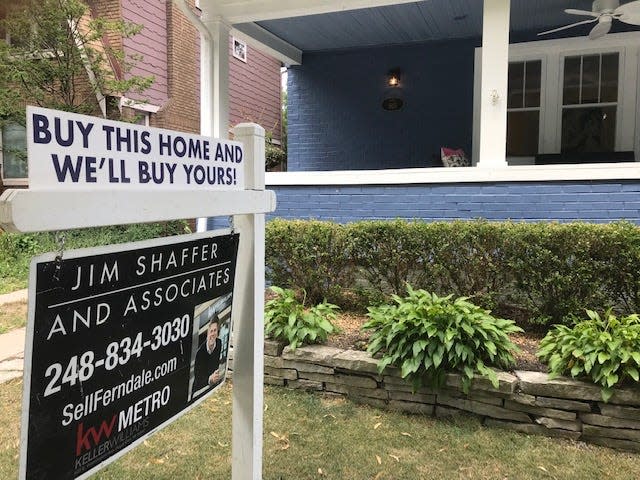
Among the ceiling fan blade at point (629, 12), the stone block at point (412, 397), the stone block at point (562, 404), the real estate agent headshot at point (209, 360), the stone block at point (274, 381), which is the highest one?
the ceiling fan blade at point (629, 12)

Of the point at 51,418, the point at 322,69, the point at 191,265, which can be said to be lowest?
the point at 51,418

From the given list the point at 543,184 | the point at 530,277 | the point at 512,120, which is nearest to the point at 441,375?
the point at 530,277

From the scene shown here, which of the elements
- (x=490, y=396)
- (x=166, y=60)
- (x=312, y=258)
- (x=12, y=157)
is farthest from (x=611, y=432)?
(x=12, y=157)

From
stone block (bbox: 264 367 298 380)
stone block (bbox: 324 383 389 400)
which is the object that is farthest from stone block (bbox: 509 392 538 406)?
stone block (bbox: 264 367 298 380)

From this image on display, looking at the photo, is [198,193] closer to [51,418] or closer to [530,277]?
[51,418]

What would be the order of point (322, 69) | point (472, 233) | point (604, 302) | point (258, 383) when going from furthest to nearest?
point (322, 69) → point (472, 233) → point (604, 302) → point (258, 383)

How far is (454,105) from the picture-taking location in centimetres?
781

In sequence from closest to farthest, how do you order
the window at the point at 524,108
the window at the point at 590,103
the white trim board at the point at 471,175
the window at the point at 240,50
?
the white trim board at the point at 471,175 → the window at the point at 590,103 → the window at the point at 524,108 → the window at the point at 240,50

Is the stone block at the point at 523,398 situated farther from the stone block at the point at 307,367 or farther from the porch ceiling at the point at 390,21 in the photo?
the porch ceiling at the point at 390,21

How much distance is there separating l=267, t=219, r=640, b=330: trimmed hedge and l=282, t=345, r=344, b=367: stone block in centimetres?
99

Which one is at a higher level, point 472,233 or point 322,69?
point 322,69

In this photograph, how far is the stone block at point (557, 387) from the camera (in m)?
2.78

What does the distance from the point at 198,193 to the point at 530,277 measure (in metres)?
2.87

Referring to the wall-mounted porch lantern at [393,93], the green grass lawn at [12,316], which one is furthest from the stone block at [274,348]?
the wall-mounted porch lantern at [393,93]
